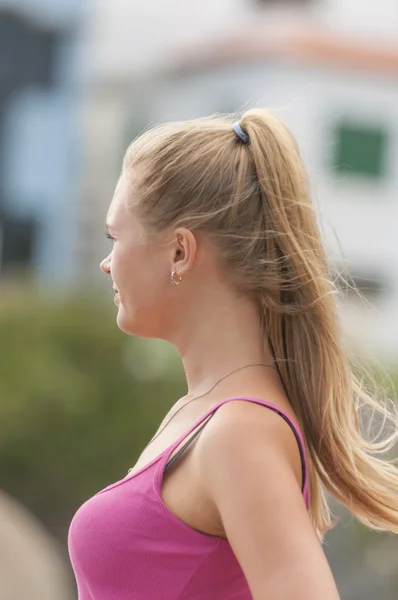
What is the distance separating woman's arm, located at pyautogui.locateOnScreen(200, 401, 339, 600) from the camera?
1222 mm

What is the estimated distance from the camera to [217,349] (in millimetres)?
1454

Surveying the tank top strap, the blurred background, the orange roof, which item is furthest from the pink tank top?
the orange roof

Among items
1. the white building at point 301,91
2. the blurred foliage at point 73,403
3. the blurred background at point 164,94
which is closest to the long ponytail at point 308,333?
the blurred foliage at point 73,403

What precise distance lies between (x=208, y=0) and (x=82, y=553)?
19.4 meters

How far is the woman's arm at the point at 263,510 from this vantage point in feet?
4.01

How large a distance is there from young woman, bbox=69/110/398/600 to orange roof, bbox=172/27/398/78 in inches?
645

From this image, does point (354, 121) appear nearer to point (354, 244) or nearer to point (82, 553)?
point (354, 244)

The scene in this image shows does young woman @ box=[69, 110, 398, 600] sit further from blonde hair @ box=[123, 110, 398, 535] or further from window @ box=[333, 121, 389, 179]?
window @ box=[333, 121, 389, 179]

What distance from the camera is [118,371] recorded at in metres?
9.12

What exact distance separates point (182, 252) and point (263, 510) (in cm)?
37

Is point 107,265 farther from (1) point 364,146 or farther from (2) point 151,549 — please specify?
(1) point 364,146

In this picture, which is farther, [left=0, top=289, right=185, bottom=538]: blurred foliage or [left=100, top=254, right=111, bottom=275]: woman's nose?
[left=0, top=289, right=185, bottom=538]: blurred foliage

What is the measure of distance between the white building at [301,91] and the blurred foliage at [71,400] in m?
7.99

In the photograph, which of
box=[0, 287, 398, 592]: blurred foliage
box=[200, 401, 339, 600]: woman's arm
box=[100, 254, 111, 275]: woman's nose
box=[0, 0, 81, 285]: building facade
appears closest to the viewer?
box=[200, 401, 339, 600]: woman's arm
